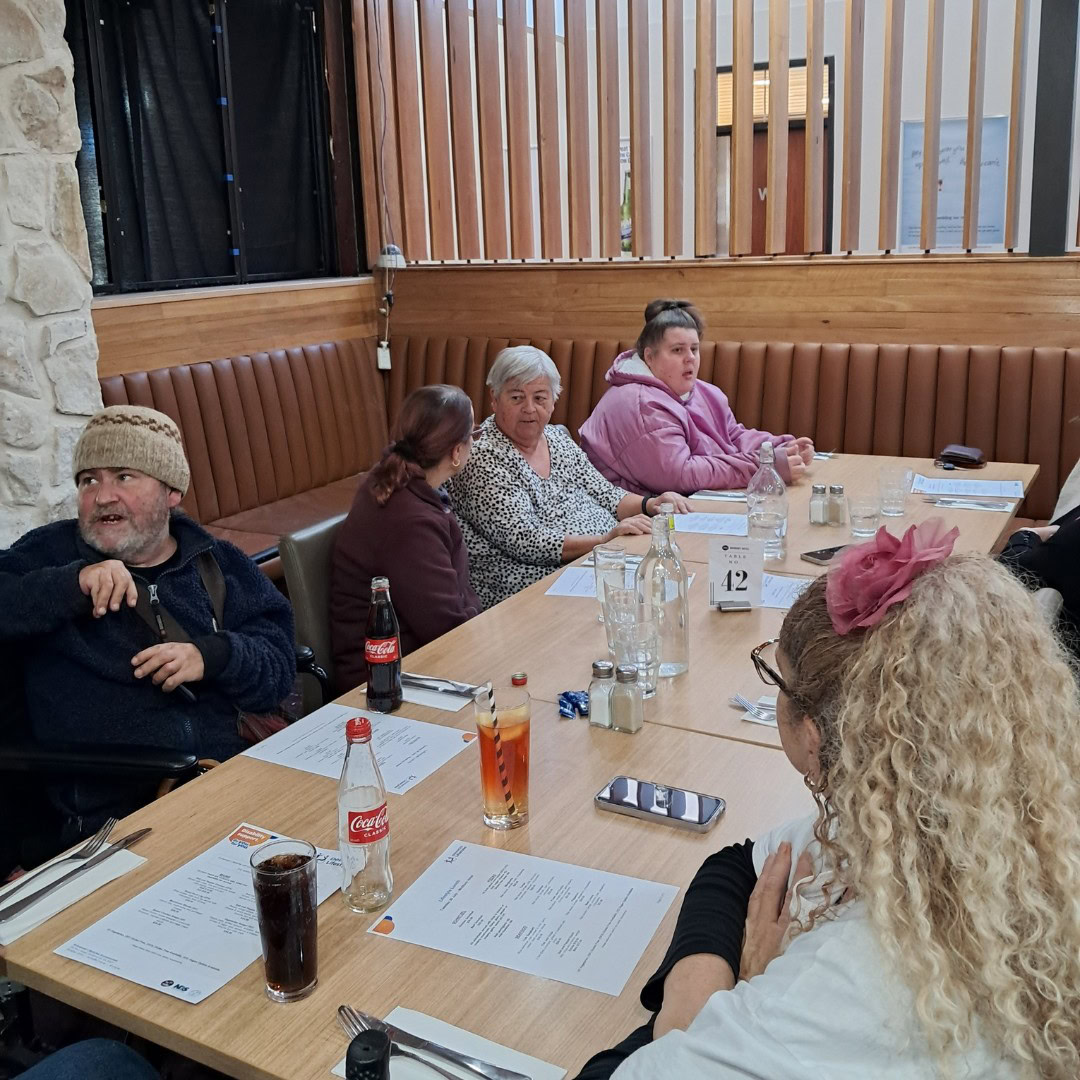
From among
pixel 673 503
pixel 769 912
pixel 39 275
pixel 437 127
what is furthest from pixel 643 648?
pixel 437 127

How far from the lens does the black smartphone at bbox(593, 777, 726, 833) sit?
4.82 ft

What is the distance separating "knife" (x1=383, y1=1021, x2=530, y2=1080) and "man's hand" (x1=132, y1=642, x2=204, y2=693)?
110cm

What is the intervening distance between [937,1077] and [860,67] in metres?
4.42

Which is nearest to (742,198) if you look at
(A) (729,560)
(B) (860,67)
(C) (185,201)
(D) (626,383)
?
(B) (860,67)

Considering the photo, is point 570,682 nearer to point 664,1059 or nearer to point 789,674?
point 789,674

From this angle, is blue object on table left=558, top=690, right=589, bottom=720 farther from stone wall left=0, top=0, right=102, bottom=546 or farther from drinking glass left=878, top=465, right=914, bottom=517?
stone wall left=0, top=0, right=102, bottom=546

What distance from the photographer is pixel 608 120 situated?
16.3ft

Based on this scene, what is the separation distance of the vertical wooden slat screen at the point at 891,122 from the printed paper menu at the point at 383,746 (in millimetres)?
3441

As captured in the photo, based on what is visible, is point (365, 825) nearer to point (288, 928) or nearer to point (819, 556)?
point (288, 928)

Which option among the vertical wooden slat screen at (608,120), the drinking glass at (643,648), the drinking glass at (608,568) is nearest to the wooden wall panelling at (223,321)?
the vertical wooden slat screen at (608,120)

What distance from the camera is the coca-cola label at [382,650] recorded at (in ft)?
5.96

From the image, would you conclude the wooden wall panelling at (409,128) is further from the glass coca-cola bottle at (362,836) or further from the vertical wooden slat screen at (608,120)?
the glass coca-cola bottle at (362,836)

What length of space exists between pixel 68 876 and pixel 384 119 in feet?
15.3

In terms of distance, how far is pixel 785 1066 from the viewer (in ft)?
2.75
